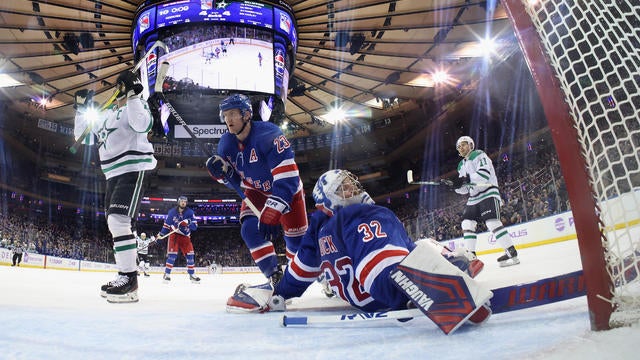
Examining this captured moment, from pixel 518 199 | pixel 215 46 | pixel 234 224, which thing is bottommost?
pixel 518 199

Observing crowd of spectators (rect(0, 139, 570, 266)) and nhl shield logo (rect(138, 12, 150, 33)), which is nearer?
crowd of spectators (rect(0, 139, 570, 266))

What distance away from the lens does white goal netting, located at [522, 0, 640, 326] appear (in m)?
1.25

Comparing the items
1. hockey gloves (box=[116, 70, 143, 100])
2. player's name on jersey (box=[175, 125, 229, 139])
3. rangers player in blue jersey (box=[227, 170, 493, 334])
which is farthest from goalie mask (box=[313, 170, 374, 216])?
player's name on jersey (box=[175, 125, 229, 139])

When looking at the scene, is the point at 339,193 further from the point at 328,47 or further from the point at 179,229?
the point at 328,47

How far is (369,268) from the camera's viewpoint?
6.37 ft

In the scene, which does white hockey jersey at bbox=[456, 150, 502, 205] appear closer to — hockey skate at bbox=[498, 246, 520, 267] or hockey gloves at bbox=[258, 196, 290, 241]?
hockey skate at bbox=[498, 246, 520, 267]

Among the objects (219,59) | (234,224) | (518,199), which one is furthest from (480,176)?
(234,224)

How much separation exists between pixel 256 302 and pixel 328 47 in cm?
1192

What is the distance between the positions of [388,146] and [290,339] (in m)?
24.5

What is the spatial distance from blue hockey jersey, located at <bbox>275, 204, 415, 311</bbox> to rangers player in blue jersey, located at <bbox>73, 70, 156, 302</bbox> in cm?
152

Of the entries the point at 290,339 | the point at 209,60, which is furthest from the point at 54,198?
the point at 290,339

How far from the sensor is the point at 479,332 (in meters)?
1.53

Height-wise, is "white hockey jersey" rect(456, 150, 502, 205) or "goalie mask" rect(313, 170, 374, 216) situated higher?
"white hockey jersey" rect(456, 150, 502, 205)

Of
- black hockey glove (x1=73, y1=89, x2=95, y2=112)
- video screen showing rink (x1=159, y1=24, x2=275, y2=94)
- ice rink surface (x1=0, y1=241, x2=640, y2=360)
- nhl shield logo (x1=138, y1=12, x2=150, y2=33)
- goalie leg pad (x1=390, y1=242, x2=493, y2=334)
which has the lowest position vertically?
ice rink surface (x1=0, y1=241, x2=640, y2=360)
